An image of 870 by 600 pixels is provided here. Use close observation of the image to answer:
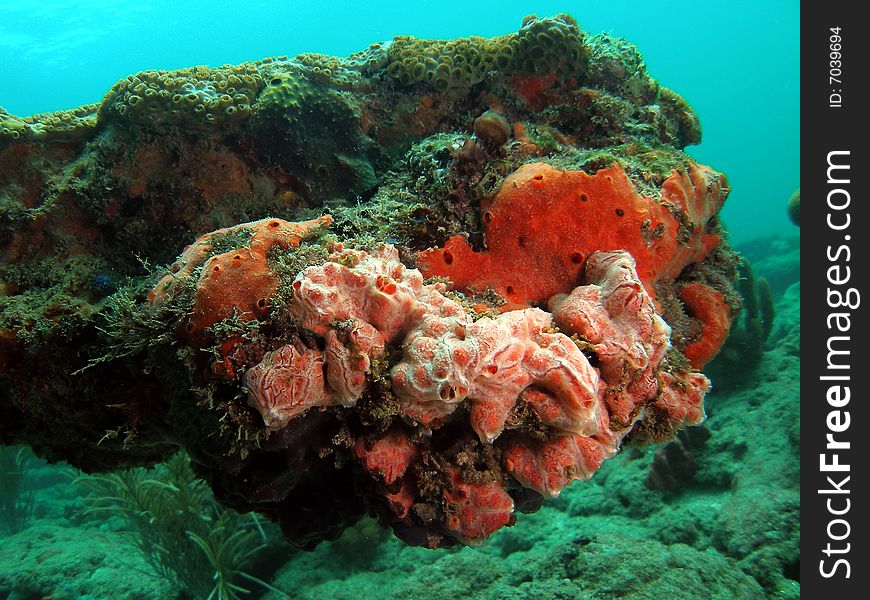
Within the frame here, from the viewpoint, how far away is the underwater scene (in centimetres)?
221

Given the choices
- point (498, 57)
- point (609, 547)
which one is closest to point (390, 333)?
point (609, 547)

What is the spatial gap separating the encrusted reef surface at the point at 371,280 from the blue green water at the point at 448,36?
196 feet

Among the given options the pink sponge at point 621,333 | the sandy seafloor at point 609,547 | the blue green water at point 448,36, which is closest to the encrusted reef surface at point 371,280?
the pink sponge at point 621,333

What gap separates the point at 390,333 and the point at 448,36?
120822 mm

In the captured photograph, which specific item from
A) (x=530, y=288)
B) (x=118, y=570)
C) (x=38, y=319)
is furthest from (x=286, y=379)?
(x=118, y=570)

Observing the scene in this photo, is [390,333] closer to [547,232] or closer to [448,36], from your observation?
[547,232]

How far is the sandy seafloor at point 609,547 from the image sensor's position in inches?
158

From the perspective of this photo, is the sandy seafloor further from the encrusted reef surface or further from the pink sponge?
the pink sponge

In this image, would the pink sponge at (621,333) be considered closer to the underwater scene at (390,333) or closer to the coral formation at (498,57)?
the underwater scene at (390,333)

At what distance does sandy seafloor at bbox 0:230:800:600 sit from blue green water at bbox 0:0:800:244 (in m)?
56.0

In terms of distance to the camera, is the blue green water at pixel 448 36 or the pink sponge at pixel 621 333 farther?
the blue green water at pixel 448 36
